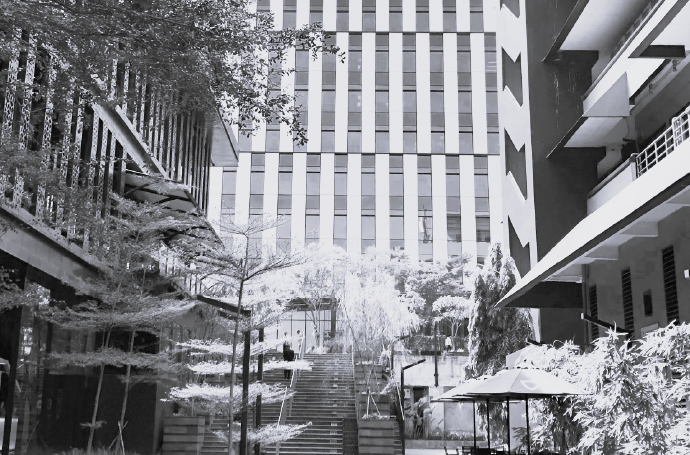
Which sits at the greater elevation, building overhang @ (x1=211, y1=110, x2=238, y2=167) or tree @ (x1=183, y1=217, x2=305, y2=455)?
building overhang @ (x1=211, y1=110, x2=238, y2=167)

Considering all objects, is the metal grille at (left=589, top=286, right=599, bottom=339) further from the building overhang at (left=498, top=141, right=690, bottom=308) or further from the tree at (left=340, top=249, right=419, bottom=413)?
the tree at (left=340, top=249, right=419, bottom=413)

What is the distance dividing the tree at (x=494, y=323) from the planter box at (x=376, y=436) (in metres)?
3.12

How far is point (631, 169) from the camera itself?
19.6 meters

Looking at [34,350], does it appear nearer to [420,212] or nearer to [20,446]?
[20,446]

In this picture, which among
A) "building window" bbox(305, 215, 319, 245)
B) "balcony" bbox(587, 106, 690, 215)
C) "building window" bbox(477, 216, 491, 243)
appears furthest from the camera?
"building window" bbox(477, 216, 491, 243)

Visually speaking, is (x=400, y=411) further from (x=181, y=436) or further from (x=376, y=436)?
(x=181, y=436)

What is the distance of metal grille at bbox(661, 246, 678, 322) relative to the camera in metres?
14.5

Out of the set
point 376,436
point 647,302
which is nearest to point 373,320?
point 376,436

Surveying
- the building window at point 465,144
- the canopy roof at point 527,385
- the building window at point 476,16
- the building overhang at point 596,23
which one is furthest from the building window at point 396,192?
the canopy roof at point 527,385

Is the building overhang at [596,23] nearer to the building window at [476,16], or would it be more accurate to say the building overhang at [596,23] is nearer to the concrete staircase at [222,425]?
the concrete staircase at [222,425]

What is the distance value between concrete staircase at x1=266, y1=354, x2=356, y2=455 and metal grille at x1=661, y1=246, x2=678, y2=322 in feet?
39.6

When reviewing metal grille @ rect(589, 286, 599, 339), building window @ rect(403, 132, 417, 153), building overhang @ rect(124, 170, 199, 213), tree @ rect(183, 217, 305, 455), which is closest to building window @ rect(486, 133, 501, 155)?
building window @ rect(403, 132, 417, 153)

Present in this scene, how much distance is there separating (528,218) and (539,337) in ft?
11.9

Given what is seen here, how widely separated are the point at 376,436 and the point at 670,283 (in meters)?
12.5
